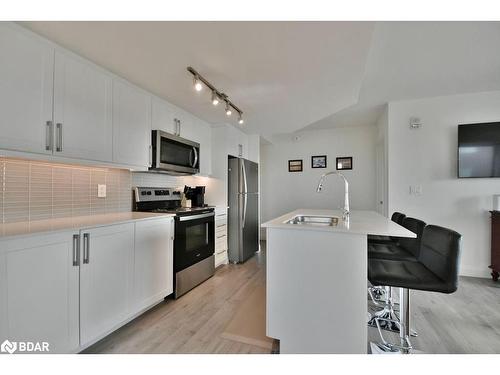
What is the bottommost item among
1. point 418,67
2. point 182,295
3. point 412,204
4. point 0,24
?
point 182,295

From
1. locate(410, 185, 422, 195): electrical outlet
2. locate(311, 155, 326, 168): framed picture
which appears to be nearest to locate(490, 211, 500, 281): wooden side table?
locate(410, 185, 422, 195): electrical outlet

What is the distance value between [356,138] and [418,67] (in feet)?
7.63

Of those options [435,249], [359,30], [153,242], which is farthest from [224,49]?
[435,249]

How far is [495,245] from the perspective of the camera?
2.91 metres

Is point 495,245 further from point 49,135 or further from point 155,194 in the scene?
point 49,135

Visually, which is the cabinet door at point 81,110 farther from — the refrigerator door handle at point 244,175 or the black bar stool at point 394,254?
the black bar stool at point 394,254

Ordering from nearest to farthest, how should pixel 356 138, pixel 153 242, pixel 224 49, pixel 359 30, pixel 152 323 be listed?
1. pixel 359 30
2. pixel 224 49
3. pixel 152 323
4. pixel 153 242
5. pixel 356 138

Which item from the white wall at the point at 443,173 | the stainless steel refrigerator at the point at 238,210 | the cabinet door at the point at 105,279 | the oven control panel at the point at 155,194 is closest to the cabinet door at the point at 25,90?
the cabinet door at the point at 105,279

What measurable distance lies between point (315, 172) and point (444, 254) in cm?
376

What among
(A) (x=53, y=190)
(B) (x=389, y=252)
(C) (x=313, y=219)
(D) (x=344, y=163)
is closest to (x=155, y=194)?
(A) (x=53, y=190)

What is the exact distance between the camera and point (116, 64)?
1.84m

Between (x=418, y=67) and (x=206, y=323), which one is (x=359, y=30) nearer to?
(x=418, y=67)

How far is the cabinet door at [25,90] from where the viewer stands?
135 centimetres

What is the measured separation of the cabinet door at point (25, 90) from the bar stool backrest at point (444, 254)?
251cm
